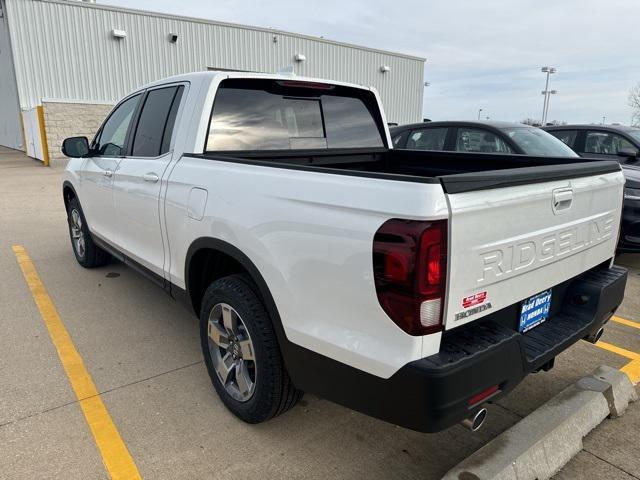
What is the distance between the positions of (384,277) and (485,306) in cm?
48

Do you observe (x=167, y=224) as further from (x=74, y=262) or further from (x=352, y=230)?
(x=74, y=262)

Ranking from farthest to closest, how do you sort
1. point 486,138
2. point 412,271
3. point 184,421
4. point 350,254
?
point 486,138 < point 184,421 < point 350,254 < point 412,271

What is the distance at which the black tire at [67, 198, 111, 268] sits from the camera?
5246mm

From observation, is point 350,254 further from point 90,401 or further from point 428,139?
point 428,139

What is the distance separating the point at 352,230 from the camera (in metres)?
1.87

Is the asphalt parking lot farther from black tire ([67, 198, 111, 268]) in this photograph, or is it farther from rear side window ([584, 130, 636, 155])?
rear side window ([584, 130, 636, 155])

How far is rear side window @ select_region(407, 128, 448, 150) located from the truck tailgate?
457cm

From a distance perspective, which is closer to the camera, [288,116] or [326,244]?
[326,244]

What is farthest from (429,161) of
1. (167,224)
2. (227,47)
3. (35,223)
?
(227,47)

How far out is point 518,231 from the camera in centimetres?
200

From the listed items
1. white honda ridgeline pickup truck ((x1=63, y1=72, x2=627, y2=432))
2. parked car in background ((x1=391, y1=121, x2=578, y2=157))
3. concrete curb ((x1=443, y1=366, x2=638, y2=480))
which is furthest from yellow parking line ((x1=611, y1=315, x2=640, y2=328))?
parked car in background ((x1=391, y1=121, x2=578, y2=157))

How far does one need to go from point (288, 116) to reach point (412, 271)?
2016mm

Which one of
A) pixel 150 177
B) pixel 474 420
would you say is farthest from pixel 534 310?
pixel 150 177

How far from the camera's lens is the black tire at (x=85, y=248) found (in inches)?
207
